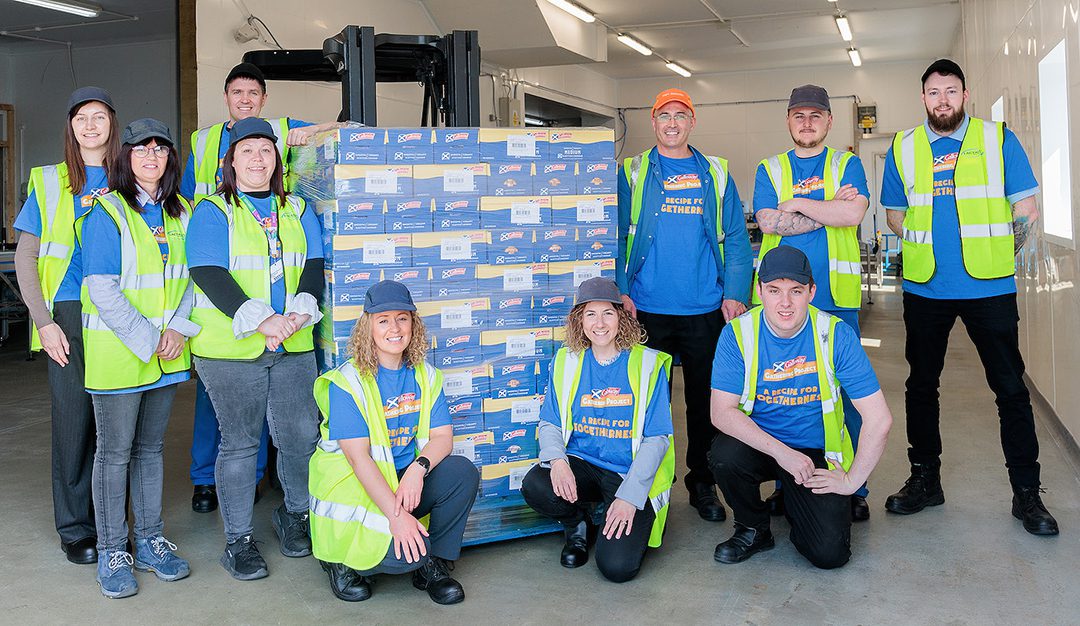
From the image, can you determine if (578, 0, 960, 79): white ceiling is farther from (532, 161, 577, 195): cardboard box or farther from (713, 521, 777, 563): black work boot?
(713, 521, 777, 563): black work boot

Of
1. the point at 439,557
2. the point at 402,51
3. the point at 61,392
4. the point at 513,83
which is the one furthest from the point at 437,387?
the point at 513,83

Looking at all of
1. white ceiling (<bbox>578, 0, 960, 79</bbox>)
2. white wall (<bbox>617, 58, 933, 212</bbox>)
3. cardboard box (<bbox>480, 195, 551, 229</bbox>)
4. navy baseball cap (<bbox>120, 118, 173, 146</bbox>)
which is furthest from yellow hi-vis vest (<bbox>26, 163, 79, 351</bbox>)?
white wall (<bbox>617, 58, 933, 212</bbox>)

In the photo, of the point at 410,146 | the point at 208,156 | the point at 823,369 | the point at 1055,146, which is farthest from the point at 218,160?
the point at 1055,146

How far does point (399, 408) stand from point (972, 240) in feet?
7.68

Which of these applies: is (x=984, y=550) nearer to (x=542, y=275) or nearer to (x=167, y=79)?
(x=542, y=275)

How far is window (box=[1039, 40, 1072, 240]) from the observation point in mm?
5168

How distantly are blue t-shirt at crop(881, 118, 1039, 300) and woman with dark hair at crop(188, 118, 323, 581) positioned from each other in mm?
2444

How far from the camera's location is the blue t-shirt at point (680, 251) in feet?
13.1

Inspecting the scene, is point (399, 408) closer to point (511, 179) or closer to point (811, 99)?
point (511, 179)

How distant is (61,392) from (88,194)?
723 millimetres

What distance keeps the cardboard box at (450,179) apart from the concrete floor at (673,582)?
138cm

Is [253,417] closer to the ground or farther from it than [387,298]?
closer to the ground

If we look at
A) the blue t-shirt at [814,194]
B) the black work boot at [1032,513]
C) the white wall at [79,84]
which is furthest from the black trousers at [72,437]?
the white wall at [79,84]

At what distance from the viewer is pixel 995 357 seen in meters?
3.84
